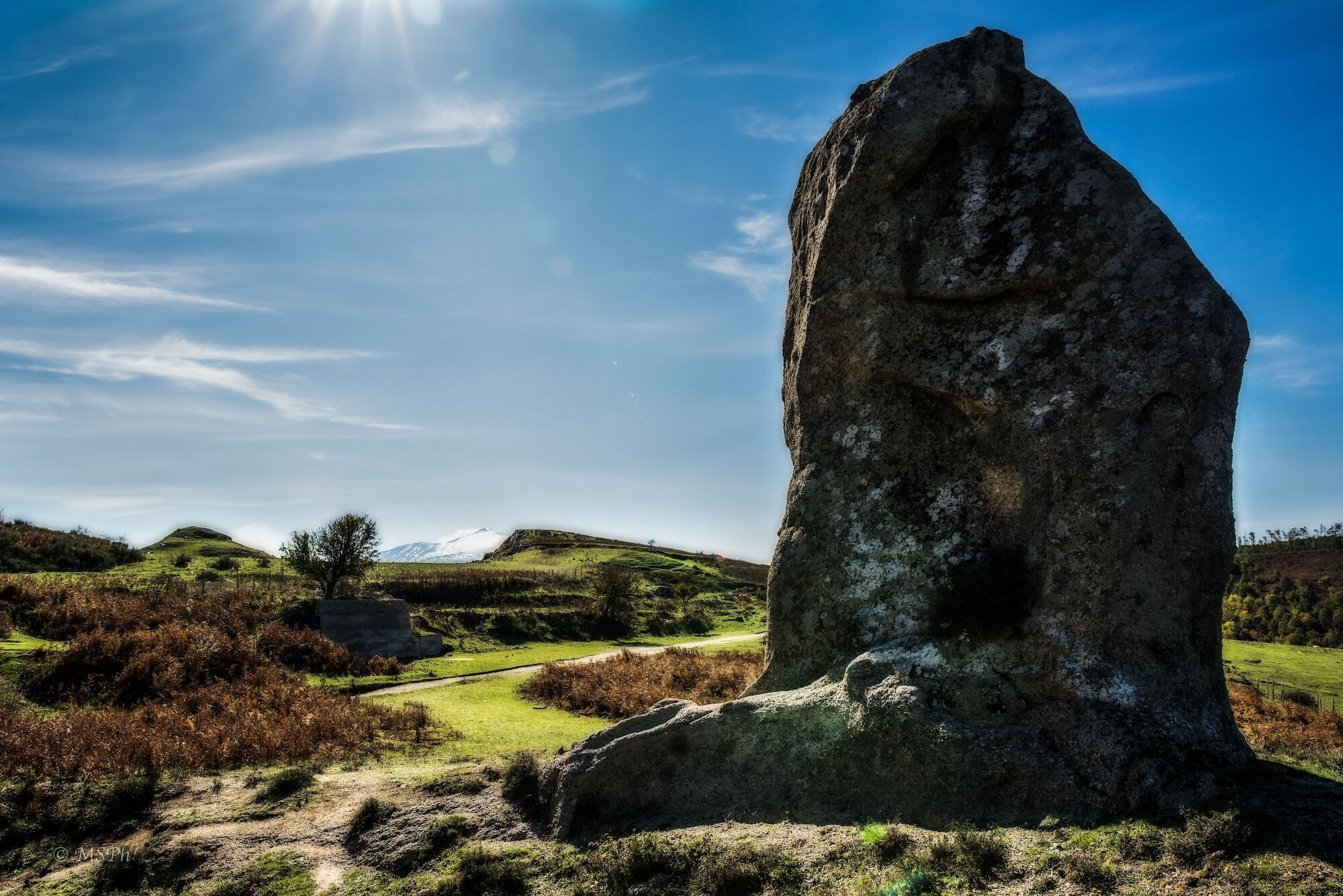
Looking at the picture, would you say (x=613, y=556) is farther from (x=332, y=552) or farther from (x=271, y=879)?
(x=271, y=879)

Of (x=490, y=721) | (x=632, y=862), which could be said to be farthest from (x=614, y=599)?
(x=632, y=862)

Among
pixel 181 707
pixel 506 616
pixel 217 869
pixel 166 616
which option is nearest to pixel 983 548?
pixel 217 869

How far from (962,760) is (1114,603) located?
6.85 ft

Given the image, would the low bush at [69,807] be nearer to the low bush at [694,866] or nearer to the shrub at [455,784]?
the shrub at [455,784]

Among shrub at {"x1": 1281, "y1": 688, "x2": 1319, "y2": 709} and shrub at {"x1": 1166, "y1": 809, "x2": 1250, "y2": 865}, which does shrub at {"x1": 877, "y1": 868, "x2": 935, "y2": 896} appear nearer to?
shrub at {"x1": 1166, "y1": 809, "x2": 1250, "y2": 865}

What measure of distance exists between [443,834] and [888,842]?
15.6 ft

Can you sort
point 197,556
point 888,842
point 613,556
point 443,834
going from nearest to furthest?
point 888,842 → point 443,834 → point 197,556 → point 613,556

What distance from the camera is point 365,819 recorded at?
825cm

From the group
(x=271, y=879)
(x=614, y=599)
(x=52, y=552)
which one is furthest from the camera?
(x=614, y=599)

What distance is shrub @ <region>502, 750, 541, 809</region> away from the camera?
8.52m

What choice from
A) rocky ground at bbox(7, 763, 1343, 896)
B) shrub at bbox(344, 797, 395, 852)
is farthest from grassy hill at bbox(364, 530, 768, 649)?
shrub at bbox(344, 797, 395, 852)

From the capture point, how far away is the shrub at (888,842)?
5.77 m

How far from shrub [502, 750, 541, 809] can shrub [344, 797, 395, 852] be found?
52.3 inches

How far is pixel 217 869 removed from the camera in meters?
7.60
